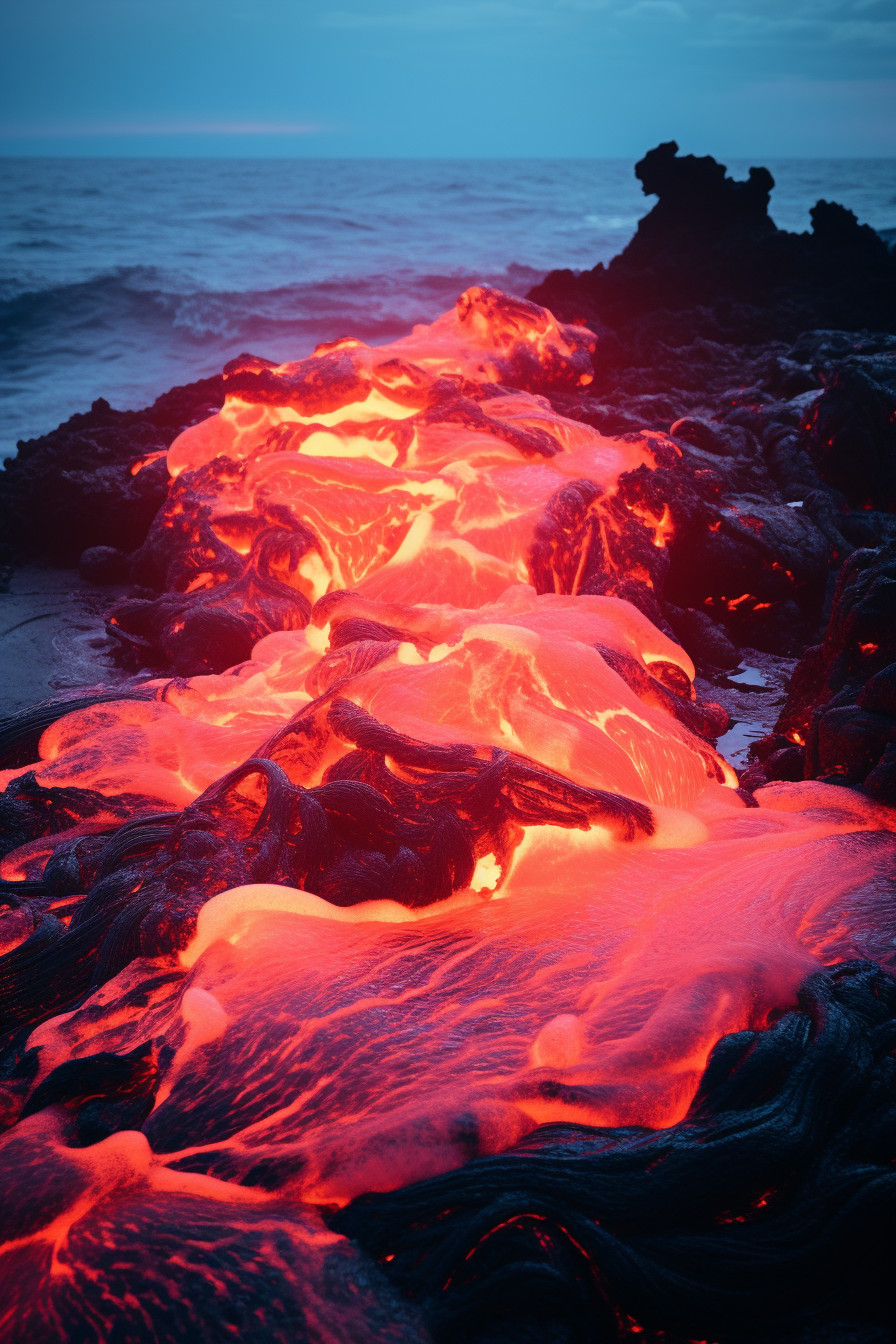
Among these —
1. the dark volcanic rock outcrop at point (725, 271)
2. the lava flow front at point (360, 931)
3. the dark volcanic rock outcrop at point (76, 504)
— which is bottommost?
the lava flow front at point (360, 931)

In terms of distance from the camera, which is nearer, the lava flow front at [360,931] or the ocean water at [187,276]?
the lava flow front at [360,931]

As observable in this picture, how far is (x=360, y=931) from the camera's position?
9.06 feet

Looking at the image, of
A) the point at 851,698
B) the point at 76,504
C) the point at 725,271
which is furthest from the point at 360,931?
the point at 725,271

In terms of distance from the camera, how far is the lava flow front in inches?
71.9

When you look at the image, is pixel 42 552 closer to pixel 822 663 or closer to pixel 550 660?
pixel 550 660

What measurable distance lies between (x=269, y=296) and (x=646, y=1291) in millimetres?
29206

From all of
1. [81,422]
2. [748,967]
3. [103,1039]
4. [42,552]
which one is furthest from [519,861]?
[81,422]

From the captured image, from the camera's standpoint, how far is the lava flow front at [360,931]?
1827 millimetres

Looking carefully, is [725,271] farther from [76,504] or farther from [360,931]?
[360,931]

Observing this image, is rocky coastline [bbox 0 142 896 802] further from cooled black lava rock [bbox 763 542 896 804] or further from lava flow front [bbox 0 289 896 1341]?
lava flow front [bbox 0 289 896 1341]

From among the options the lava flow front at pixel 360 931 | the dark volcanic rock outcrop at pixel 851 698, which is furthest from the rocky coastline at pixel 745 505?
the lava flow front at pixel 360 931

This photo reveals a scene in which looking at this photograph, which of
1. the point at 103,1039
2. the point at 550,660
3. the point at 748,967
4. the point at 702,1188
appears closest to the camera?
the point at 702,1188

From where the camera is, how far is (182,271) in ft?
92.3

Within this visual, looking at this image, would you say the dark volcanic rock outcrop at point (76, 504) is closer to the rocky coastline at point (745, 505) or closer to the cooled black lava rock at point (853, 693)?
the rocky coastline at point (745, 505)
